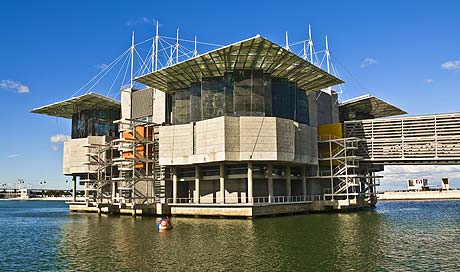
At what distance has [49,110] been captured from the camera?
10675 cm

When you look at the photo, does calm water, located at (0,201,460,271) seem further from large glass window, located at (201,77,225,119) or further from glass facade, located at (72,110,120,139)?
glass facade, located at (72,110,120,139)

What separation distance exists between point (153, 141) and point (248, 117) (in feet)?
69.1

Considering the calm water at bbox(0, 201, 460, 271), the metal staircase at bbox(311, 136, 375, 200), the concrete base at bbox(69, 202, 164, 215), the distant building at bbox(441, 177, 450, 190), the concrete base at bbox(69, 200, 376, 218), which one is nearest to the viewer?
the calm water at bbox(0, 201, 460, 271)

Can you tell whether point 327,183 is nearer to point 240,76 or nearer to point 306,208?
point 306,208

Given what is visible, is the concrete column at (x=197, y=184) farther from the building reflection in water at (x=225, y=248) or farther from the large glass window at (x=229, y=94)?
the building reflection in water at (x=225, y=248)

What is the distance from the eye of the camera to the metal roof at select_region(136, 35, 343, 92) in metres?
65.1

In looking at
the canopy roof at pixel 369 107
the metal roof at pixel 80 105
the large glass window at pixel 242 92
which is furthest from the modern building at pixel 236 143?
the canopy roof at pixel 369 107

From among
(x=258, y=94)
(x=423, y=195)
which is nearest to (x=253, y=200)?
(x=258, y=94)

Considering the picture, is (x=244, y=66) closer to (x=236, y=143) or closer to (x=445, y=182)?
(x=236, y=143)

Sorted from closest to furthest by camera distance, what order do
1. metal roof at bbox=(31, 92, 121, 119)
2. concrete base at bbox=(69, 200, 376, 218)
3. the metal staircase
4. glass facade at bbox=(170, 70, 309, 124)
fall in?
concrete base at bbox=(69, 200, 376, 218)
glass facade at bbox=(170, 70, 309, 124)
the metal staircase
metal roof at bbox=(31, 92, 121, 119)

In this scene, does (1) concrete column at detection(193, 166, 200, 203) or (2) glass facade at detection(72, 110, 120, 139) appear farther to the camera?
(2) glass facade at detection(72, 110, 120, 139)

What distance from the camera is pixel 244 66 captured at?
7075 cm

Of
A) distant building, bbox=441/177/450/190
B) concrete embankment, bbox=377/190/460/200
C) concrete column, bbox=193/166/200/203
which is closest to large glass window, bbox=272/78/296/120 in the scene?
concrete column, bbox=193/166/200/203

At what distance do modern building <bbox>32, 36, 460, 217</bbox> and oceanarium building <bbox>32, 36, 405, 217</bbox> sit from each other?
18 cm
